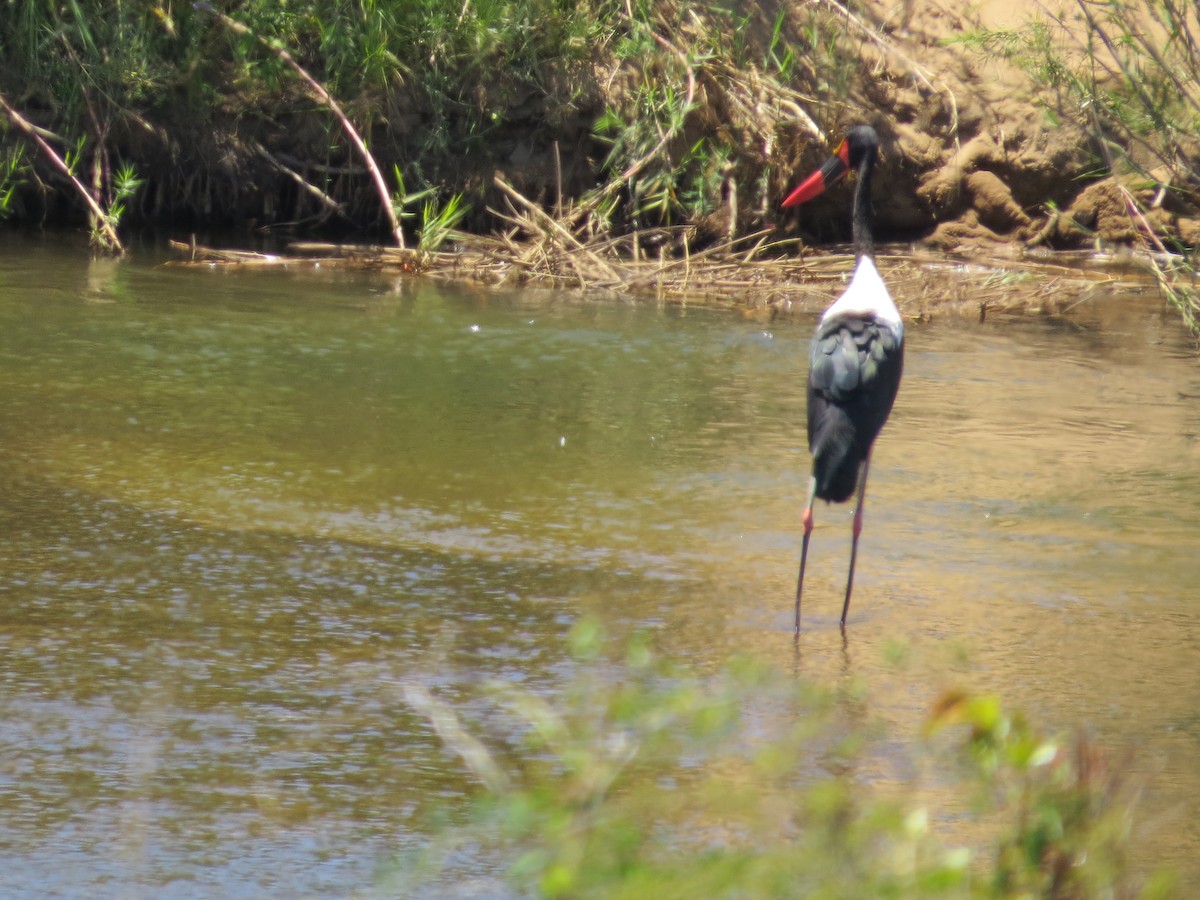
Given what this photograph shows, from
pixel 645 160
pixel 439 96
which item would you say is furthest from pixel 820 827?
pixel 439 96

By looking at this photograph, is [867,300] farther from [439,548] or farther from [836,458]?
[439,548]

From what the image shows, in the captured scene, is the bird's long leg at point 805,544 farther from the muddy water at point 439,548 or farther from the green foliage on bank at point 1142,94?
the green foliage on bank at point 1142,94

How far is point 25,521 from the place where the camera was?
14.6 feet

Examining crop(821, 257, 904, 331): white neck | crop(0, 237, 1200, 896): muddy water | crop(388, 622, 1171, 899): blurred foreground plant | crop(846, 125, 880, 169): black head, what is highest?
crop(846, 125, 880, 169): black head

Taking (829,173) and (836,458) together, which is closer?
(836,458)

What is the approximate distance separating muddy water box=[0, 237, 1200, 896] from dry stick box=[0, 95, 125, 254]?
1.45 meters

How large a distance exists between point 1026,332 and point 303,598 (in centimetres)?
528

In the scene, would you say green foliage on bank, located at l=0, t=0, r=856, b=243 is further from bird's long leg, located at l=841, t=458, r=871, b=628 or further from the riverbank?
bird's long leg, located at l=841, t=458, r=871, b=628

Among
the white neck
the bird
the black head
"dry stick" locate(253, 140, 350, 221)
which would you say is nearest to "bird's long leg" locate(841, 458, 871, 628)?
the bird

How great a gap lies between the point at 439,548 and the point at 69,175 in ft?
17.9

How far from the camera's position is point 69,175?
9.09 m

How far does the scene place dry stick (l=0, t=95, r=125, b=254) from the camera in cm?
896

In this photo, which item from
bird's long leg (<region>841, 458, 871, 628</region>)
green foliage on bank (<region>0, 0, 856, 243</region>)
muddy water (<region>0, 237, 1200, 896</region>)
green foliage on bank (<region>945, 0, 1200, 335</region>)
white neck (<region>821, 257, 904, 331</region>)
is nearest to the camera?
muddy water (<region>0, 237, 1200, 896</region>)

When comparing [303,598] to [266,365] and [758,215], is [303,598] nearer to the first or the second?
[266,365]
